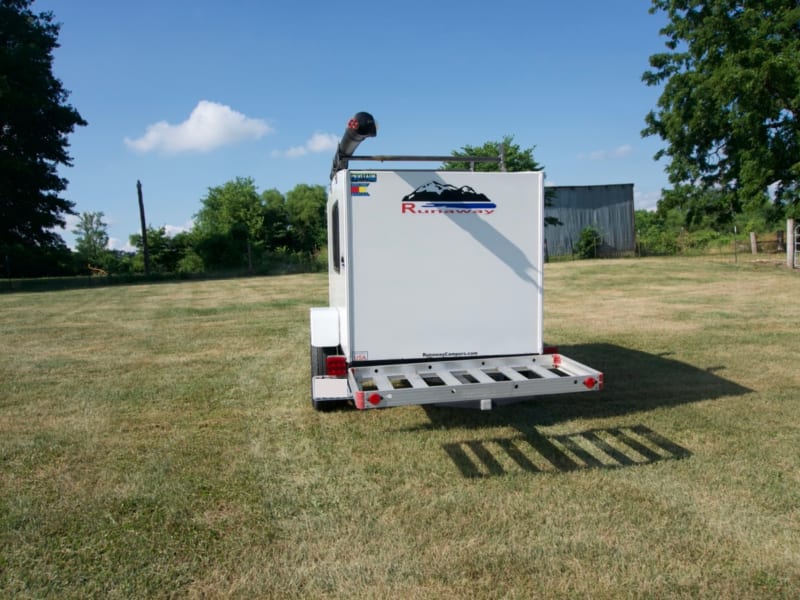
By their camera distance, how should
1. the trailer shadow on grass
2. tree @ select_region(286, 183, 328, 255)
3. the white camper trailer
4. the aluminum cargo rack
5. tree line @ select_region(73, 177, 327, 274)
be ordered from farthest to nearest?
tree @ select_region(286, 183, 328, 255) < tree line @ select_region(73, 177, 327, 274) < the white camper trailer < the trailer shadow on grass < the aluminum cargo rack

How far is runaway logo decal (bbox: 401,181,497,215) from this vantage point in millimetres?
4801

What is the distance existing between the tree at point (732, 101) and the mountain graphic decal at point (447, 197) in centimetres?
2014

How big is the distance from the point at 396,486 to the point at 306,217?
54644 mm

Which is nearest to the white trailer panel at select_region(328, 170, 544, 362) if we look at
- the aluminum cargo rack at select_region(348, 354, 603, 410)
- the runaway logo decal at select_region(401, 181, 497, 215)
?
the runaway logo decal at select_region(401, 181, 497, 215)

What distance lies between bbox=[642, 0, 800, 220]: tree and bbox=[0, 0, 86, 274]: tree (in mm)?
30718

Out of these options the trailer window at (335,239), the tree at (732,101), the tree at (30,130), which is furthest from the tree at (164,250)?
the trailer window at (335,239)

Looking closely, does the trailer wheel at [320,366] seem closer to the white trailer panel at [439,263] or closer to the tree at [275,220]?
the white trailer panel at [439,263]

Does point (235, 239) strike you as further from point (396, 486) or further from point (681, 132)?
point (396, 486)

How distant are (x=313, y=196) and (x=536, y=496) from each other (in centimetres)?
5768

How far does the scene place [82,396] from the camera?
6738 millimetres

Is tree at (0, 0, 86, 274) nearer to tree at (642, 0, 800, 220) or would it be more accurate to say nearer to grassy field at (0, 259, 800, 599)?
grassy field at (0, 259, 800, 599)

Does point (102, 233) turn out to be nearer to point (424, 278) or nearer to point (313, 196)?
point (313, 196)

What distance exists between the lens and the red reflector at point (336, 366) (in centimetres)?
495

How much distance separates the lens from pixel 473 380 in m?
5.05
